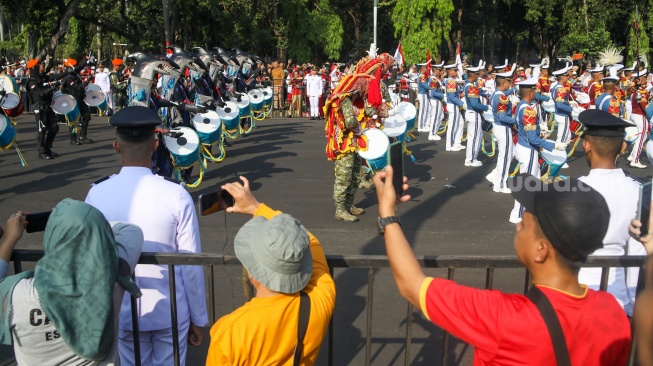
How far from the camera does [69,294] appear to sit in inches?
88.0

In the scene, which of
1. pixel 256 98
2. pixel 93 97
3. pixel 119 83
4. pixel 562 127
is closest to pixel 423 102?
pixel 256 98

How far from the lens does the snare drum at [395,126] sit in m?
11.1

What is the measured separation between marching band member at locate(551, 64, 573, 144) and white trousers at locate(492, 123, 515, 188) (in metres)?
3.82

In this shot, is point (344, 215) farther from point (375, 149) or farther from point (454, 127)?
point (454, 127)

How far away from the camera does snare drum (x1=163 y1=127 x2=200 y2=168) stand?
908 cm

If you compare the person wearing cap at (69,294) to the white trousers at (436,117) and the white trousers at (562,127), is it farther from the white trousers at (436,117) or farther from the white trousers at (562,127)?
the white trousers at (436,117)

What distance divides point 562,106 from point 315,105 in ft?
32.2

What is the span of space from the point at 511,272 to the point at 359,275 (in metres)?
1.57

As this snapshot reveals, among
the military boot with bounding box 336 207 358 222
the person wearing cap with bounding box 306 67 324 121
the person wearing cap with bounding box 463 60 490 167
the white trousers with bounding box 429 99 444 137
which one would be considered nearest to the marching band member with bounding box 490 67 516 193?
the person wearing cap with bounding box 463 60 490 167

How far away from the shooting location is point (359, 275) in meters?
6.29

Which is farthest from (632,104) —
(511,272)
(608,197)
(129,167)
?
(129,167)

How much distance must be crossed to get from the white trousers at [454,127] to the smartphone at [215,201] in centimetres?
1260

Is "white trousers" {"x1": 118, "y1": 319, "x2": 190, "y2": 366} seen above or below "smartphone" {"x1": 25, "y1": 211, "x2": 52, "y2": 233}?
below

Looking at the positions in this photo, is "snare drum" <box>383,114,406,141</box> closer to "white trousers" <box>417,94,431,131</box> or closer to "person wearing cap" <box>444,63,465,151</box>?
"person wearing cap" <box>444,63,465,151</box>
